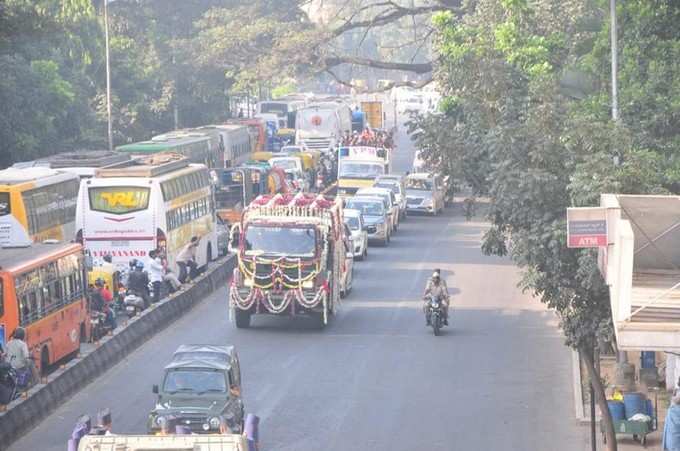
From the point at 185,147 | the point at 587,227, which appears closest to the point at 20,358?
the point at 587,227

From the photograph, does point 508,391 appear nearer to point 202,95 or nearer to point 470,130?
point 470,130

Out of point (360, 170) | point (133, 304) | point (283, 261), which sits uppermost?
point (283, 261)

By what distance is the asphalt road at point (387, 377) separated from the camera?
75.2ft

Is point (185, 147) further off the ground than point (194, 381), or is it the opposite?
point (185, 147)

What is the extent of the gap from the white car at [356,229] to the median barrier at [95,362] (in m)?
5.88

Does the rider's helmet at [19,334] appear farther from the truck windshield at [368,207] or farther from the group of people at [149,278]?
the truck windshield at [368,207]

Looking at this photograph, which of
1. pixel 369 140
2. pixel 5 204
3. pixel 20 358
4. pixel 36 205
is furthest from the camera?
pixel 369 140

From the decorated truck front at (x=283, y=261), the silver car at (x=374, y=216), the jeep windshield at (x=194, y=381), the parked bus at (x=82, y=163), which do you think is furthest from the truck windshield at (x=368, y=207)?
the jeep windshield at (x=194, y=381)

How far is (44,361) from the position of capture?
2625 cm

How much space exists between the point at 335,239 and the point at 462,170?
568 cm

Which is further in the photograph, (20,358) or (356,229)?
(356,229)

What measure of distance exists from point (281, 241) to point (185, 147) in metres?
25.6

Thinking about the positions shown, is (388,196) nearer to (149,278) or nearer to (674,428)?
(149,278)

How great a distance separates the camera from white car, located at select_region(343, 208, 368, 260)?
44500 millimetres
